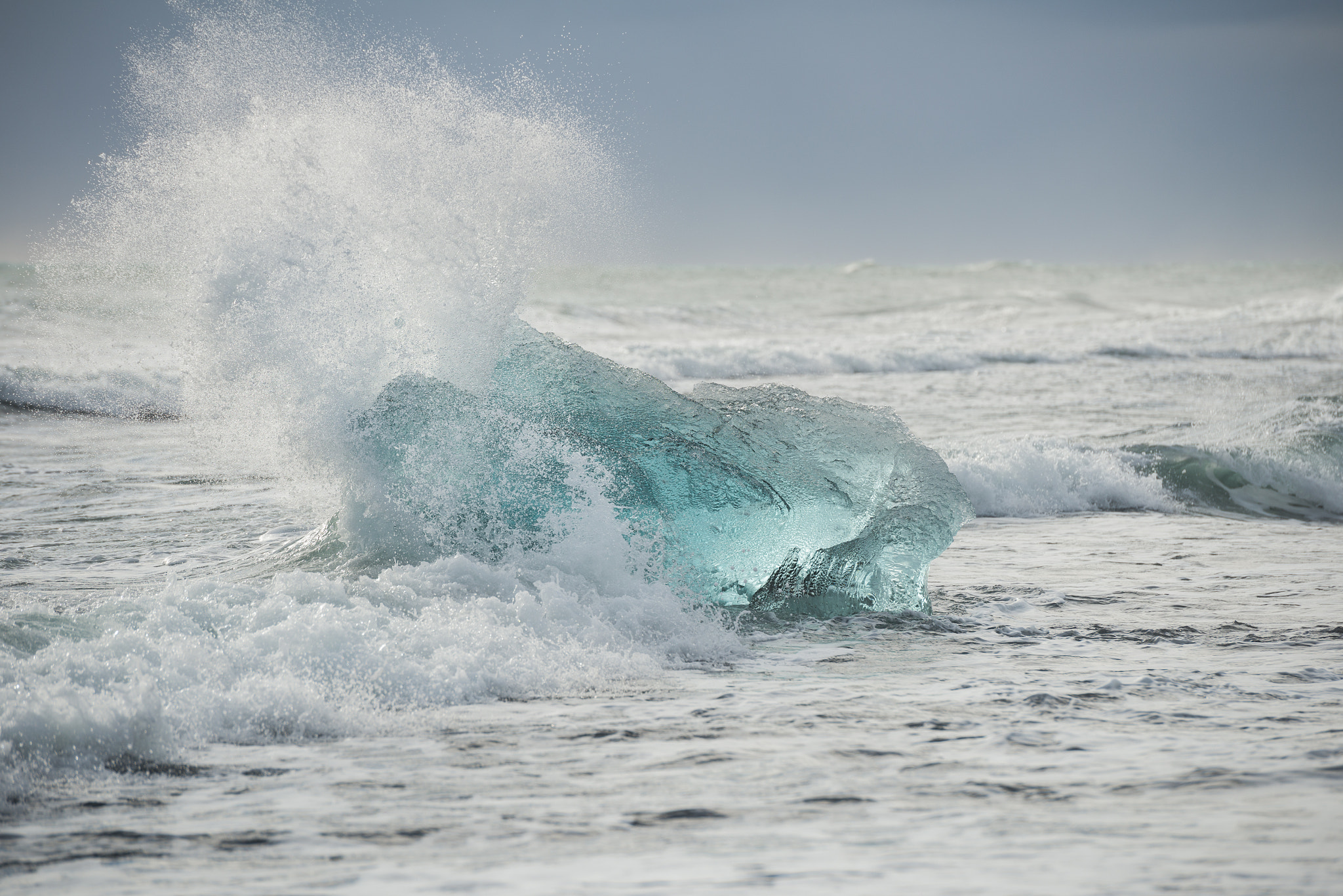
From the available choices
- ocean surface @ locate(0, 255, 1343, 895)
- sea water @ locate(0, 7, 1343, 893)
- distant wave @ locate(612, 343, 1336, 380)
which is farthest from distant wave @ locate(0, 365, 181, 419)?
distant wave @ locate(612, 343, 1336, 380)

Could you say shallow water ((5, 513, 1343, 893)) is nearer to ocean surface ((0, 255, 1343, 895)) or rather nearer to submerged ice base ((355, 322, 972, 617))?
ocean surface ((0, 255, 1343, 895))

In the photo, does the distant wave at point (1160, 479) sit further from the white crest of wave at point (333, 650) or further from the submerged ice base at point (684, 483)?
the white crest of wave at point (333, 650)

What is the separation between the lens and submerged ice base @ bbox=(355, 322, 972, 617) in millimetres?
4828

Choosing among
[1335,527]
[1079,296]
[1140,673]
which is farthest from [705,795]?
[1079,296]

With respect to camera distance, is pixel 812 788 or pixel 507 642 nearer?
pixel 812 788

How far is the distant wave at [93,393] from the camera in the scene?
12.7 metres

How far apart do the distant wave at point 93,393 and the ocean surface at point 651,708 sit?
539 centimetres

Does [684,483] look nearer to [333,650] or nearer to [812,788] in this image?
[333,650]

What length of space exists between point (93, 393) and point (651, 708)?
12.0 meters

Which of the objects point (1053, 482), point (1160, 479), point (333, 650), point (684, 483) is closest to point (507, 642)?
point (333, 650)

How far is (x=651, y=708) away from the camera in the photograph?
358 cm

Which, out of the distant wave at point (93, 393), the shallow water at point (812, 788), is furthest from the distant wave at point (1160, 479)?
the distant wave at point (93, 393)

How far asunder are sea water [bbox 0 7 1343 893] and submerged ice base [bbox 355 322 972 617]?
0.06 metres

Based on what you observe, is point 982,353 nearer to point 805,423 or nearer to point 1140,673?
point 805,423
